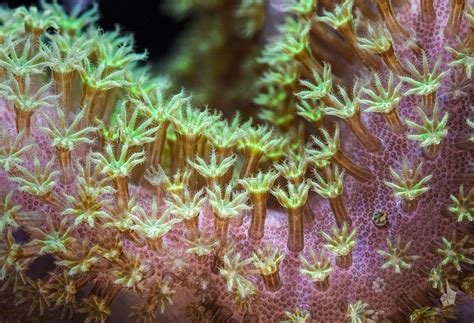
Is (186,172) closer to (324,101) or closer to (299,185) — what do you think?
(299,185)

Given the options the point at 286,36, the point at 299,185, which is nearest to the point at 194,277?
the point at 299,185

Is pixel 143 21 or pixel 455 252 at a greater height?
pixel 143 21

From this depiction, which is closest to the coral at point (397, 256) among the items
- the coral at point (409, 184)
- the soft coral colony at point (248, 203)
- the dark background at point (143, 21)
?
the soft coral colony at point (248, 203)

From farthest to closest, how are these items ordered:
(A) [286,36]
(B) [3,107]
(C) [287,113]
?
(C) [287,113] → (A) [286,36] → (B) [3,107]

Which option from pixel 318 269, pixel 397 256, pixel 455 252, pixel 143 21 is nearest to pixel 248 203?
pixel 318 269

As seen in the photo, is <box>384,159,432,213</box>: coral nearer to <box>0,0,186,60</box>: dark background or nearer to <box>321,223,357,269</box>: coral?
<box>321,223,357,269</box>: coral

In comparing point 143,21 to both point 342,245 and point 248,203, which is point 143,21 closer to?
point 248,203
